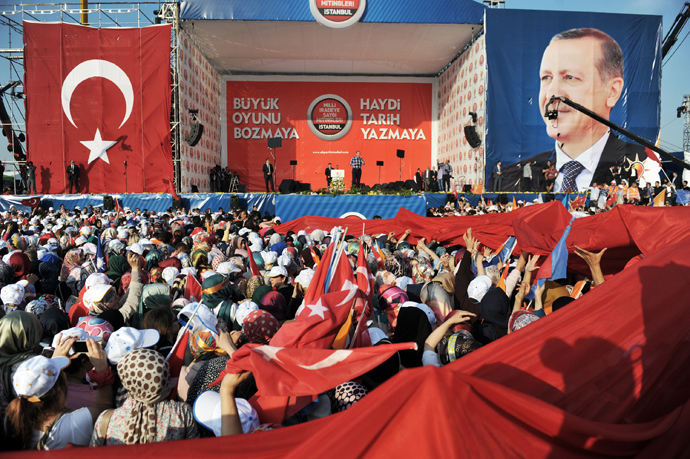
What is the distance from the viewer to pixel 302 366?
6.72ft

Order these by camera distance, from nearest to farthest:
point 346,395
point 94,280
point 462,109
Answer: point 346,395 → point 94,280 → point 462,109

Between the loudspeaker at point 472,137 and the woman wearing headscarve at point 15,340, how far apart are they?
1868cm

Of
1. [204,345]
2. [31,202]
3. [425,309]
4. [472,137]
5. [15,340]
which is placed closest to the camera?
[15,340]

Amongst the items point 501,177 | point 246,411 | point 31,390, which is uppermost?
point 501,177

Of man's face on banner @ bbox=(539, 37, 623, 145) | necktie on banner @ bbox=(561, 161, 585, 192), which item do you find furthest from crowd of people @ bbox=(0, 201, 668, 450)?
man's face on banner @ bbox=(539, 37, 623, 145)

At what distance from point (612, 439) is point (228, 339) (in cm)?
185

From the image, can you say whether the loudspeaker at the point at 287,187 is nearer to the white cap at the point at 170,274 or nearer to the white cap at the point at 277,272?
the white cap at the point at 170,274

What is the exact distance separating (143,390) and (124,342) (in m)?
0.79

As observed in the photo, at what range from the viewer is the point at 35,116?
1814 cm

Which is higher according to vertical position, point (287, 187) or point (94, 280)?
point (287, 187)

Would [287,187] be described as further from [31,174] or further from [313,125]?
[31,174]

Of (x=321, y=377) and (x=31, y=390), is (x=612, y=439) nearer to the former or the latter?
(x=321, y=377)

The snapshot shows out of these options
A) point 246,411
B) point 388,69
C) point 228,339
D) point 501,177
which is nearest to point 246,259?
point 228,339

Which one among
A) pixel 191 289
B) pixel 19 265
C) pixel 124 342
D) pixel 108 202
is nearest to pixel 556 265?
pixel 191 289
